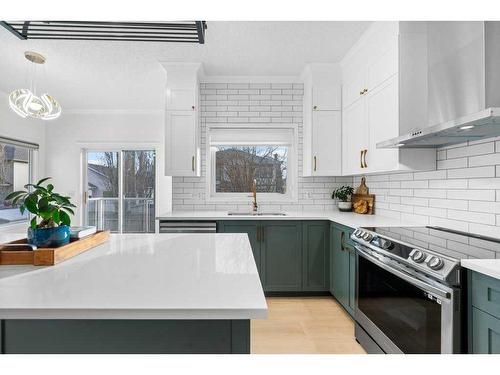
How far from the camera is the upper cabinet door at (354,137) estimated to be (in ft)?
9.78

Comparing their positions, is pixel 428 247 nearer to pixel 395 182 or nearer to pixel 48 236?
pixel 395 182

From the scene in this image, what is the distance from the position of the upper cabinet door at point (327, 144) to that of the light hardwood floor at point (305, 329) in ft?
4.57

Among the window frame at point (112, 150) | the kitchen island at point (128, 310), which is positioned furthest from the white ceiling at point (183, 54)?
the kitchen island at point (128, 310)

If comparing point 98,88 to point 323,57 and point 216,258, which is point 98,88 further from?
point 216,258

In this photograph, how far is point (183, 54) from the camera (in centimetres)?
325

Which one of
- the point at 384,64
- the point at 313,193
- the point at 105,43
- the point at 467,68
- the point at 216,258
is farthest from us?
the point at 313,193

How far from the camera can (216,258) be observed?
4.40ft

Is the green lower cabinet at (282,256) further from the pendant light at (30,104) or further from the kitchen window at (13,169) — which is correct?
the kitchen window at (13,169)

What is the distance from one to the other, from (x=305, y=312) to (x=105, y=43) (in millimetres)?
3128

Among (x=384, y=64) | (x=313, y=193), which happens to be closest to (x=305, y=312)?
(x=313, y=193)

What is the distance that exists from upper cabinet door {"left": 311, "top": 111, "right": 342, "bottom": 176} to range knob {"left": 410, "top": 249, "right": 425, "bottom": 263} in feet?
6.61

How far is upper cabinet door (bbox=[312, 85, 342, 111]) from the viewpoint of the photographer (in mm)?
3559
